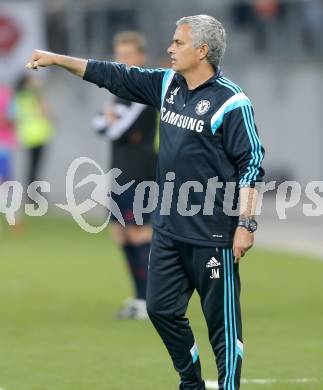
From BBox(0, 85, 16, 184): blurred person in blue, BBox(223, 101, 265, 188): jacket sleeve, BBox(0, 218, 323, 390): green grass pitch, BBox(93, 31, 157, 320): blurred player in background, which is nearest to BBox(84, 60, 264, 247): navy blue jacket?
BBox(223, 101, 265, 188): jacket sleeve

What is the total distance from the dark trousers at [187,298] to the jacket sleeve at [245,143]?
0.49m

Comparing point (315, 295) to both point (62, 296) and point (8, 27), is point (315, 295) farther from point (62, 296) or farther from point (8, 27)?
point (8, 27)

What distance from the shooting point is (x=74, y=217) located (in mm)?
23969

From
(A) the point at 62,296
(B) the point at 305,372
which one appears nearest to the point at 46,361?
(B) the point at 305,372

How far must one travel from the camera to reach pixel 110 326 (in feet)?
40.9

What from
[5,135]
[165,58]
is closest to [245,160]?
[5,135]

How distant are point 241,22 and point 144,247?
14337 millimetres

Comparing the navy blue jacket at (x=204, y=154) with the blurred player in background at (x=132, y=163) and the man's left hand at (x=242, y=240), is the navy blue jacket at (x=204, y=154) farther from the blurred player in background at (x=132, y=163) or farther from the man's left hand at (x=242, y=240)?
the blurred player in background at (x=132, y=163)

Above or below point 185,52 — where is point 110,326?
below

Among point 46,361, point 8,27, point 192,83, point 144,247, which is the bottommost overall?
point 46,361

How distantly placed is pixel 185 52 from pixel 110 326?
4.49 m

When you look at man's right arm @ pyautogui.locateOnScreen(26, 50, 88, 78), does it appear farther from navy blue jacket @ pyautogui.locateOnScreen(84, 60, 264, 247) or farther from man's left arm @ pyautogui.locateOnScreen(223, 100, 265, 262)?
man's left arm @ pyautogui.locateOnScreen(223, 100, 265, 262)

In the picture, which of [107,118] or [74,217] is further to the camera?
[74,217]

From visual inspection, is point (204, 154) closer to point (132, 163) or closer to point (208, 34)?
point (208, 34)
